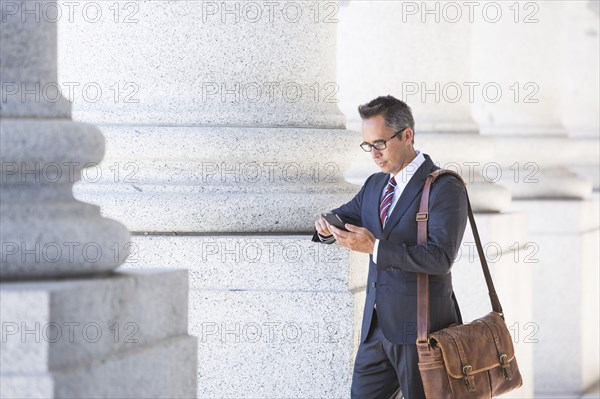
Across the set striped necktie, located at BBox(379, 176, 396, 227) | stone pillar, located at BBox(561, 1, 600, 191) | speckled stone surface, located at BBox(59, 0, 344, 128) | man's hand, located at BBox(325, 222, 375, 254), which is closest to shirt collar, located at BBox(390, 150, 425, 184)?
striped necktie, located at BBox(379, 176, 396, 227)

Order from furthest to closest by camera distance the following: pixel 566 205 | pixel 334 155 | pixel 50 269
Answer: pixel 566 205, pixel 334 155, pixel 50 269

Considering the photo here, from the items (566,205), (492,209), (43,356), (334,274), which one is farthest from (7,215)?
(566,205)

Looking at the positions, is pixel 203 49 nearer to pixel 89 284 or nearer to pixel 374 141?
pixel 374 141

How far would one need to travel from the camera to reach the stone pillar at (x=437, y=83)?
17.5 m

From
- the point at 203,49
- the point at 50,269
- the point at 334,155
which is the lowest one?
the point at 50,269

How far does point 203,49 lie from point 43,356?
245 inches

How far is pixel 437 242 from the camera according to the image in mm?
10227

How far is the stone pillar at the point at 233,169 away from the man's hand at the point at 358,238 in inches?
65.4

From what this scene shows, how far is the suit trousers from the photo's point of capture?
10383 mm

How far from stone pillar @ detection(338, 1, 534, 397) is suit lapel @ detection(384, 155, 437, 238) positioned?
6671 millimetres

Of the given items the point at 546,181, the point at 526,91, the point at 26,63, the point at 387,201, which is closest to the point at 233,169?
the point at 387,201

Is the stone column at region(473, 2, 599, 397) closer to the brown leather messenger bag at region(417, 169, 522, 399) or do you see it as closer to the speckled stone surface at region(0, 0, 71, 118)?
the brown leather messenger bag at region(417, 169, 522, 399)

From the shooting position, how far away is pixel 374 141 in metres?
10.7

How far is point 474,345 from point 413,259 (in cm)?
93
